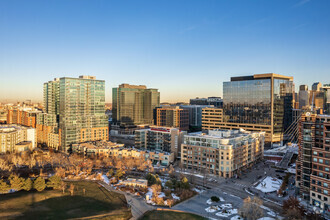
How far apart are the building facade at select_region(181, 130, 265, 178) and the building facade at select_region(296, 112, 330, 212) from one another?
1939cm

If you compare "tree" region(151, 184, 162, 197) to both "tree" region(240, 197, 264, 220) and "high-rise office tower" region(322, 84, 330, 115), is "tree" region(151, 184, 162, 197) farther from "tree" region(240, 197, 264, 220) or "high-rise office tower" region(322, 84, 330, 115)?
"high-rise office tower" region(322, 84, 330, 115)

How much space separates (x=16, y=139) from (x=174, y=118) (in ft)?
275

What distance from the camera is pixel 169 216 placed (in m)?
43.6

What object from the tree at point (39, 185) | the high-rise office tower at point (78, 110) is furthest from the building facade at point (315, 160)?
the high-rise office tower at point (78, 110)

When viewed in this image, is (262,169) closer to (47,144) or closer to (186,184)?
(186,184)

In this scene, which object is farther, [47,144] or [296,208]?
[47,144]

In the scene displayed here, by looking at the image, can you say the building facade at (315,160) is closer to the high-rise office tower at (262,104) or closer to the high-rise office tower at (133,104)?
the high-rise office tower at (262,104)

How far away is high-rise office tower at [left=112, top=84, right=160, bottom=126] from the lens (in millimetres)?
164613

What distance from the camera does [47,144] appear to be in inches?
4291

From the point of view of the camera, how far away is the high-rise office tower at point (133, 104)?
165 meters

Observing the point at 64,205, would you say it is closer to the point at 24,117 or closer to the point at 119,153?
the point at 119,153

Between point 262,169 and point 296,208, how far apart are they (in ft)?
113

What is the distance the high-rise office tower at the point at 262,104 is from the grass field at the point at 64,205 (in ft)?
277

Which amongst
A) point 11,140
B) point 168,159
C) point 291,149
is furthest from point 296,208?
point 11,140
